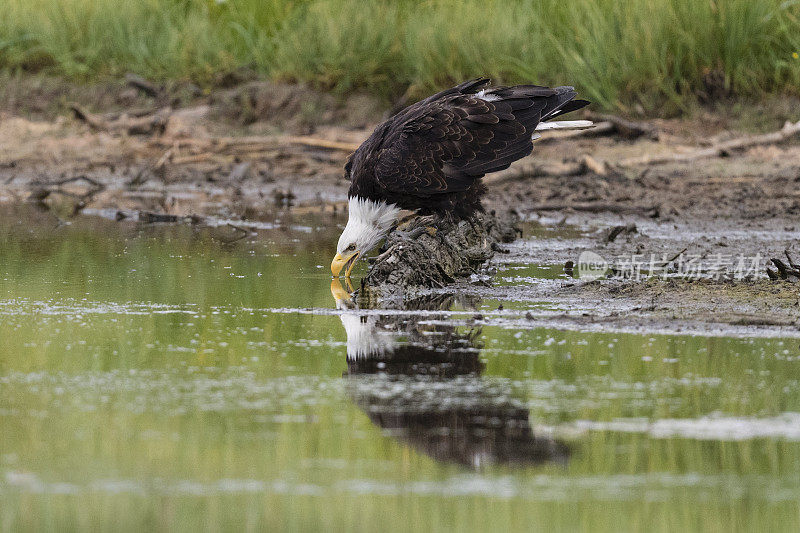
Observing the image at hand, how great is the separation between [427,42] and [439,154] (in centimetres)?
545

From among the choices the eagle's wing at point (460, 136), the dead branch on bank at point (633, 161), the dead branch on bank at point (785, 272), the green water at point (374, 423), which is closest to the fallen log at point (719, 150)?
the dead branch on bank at point (633, 161)

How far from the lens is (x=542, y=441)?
11.7ft

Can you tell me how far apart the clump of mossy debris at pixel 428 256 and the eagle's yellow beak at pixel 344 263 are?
0.82 ft

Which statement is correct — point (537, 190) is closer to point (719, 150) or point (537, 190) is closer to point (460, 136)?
point (719, 150)

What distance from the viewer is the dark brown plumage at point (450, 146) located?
7211mm

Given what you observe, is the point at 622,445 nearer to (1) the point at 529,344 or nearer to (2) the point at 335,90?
(1) the point at 529,344

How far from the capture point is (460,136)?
7344mm

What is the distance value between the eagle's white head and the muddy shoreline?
0.69 m

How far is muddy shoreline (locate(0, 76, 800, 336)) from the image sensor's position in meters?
5.84

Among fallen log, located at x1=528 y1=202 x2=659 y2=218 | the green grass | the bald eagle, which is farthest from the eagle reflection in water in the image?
the green grass

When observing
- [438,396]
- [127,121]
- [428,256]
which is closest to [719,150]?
[428,256]

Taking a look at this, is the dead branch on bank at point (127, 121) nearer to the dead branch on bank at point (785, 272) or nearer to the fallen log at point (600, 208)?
the fallen log at point (600, 208)

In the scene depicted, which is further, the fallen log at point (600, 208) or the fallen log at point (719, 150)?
the fallen log at point (719, 150)

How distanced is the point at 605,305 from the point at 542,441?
2.22 m
